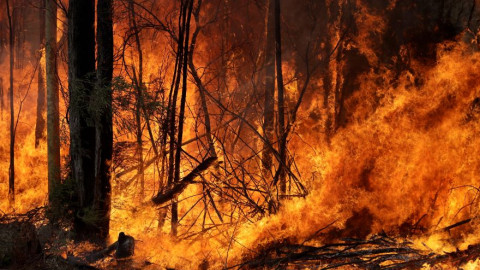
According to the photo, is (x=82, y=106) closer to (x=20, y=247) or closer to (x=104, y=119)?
(x=104, y=119)

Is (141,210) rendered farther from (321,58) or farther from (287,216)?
(321,58)

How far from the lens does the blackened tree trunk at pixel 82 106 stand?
6.19 m

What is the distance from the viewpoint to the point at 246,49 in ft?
43.5

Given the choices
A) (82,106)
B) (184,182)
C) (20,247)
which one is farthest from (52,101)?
(20,247)

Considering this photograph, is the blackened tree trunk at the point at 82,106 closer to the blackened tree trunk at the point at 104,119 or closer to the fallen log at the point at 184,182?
the blackened tree trunk at the point at 104,119

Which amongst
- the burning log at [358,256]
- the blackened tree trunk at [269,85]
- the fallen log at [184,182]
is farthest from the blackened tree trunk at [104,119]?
the blackened tree trunk at [269,85]

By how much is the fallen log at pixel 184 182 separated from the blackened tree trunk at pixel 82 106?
901 millimetres

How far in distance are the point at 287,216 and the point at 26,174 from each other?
8.30 meters

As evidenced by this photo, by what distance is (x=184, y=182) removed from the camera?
6.46 meters

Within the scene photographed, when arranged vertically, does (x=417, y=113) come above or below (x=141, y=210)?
above

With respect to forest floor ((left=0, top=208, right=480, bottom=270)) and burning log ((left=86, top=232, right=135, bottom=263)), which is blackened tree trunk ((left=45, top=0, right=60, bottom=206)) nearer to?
forest floor ((left=0, top=208, right=480, bottom=270))

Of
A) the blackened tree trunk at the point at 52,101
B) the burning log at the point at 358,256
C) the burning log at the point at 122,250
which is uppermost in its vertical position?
the blackened tree trunk at the point at 52,101

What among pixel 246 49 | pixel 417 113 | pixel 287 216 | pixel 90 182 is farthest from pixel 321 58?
pixel 90 182

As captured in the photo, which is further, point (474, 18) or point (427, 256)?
point (474, 18)
